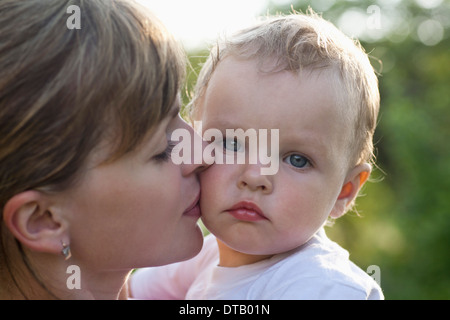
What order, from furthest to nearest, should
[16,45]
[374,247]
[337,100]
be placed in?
[374,247] → [337,100] → [16,45]

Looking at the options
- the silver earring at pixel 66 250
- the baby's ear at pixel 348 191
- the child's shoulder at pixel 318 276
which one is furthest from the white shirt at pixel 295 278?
the silver earring at pixel 66 250

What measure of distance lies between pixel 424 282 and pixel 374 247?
6.56 feet

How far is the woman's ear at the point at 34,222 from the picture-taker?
5.68 ft

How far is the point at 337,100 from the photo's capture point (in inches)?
83.6

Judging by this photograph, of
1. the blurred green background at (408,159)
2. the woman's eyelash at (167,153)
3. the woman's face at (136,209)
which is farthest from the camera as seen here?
the blurred green background at (408,159)

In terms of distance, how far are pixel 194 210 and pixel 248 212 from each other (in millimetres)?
229

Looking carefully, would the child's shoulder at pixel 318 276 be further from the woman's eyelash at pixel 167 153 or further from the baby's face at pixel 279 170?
the woman's eyelash at pixel 167 153

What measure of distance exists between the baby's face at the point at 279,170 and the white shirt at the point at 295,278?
0.09 meters

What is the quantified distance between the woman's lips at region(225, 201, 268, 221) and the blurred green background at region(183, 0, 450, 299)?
89 cm

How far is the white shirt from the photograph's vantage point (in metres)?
1.96

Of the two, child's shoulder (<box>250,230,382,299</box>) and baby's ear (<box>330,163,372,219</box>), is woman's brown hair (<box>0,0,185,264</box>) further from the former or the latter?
baby's ear (<box>330,163,372,219</box>)

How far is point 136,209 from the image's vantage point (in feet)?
6.25

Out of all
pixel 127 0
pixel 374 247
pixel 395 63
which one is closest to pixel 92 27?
pixel 127 0

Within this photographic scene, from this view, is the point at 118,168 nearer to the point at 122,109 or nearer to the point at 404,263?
the point at 122,109
